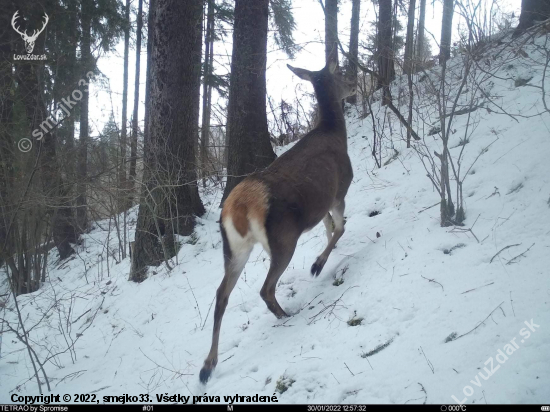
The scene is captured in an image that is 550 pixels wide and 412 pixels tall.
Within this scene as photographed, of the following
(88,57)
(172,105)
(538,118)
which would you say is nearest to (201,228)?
(172,105)

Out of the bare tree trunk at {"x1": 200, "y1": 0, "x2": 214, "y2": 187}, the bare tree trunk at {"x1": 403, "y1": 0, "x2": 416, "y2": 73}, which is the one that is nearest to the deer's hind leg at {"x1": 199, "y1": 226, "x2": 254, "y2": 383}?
the bare tree trunk at {"x1": 200, "y1": 0, "x2": 214, "y2": 187}

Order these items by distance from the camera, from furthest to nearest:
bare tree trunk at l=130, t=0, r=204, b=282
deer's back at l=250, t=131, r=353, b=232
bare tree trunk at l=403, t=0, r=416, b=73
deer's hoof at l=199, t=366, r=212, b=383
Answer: bare tree trunk at l=403, t=0, r=416, b=73, bare tree trunk at l=130, t=0, r=204, b=282, deer's back at l=250, t=131, r=353, b=232, deer's hoof at l=199, t=366, r=212, b=383

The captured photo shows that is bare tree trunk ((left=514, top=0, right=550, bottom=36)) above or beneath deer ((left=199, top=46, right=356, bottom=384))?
above

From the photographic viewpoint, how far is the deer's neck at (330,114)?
563 centimetres

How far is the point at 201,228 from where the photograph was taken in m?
7.62

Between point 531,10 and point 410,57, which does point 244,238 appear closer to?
point 410,57

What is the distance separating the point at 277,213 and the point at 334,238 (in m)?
1.30

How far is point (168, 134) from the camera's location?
738cm

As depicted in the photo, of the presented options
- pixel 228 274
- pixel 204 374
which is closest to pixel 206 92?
pixel 228 274

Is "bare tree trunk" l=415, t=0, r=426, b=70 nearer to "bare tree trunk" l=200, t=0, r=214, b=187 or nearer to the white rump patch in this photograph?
the white rump patch

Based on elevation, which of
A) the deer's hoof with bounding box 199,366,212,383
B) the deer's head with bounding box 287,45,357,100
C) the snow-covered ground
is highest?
the deer's head with bounding box 287,45,357,100

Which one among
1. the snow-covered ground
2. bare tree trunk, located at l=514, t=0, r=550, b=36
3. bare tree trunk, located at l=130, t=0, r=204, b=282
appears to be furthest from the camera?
bare tree trunk, located at l=514, t=0, r=550, b=36

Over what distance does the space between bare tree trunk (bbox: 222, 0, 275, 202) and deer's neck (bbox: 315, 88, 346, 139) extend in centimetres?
189

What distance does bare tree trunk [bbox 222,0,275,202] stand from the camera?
756cm
